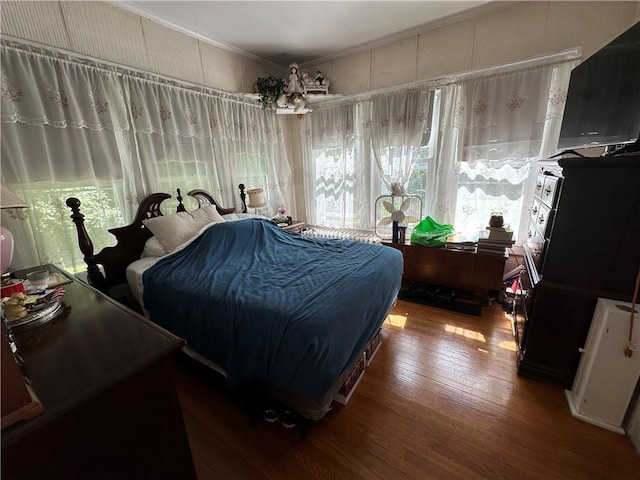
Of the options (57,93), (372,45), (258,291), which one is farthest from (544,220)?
(57,93)

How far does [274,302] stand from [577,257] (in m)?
1.62

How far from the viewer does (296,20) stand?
231 centimetres

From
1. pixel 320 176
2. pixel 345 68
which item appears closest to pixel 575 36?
pixel 345 68

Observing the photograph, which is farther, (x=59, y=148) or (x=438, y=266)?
(x=438, y=266)

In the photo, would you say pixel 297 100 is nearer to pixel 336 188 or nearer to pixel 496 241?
pixel 336 188

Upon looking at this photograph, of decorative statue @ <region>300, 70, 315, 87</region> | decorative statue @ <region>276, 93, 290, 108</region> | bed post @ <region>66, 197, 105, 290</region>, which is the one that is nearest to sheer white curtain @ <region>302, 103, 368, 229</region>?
decorative statue @ <region>300, 70, 315, 87</region>

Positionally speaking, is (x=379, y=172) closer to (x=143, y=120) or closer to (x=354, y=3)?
(x=354, y=3)

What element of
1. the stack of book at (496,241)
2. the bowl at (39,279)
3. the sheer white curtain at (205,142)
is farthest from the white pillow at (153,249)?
the stack of book at (496,241)

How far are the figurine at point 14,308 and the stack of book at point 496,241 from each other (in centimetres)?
298

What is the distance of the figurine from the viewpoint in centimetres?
91

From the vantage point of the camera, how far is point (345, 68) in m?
3.04

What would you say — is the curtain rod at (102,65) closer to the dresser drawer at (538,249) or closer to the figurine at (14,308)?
the figurine at (14,308)

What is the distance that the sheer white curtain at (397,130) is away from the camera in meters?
2.70

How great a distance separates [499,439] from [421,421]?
0.37 m
